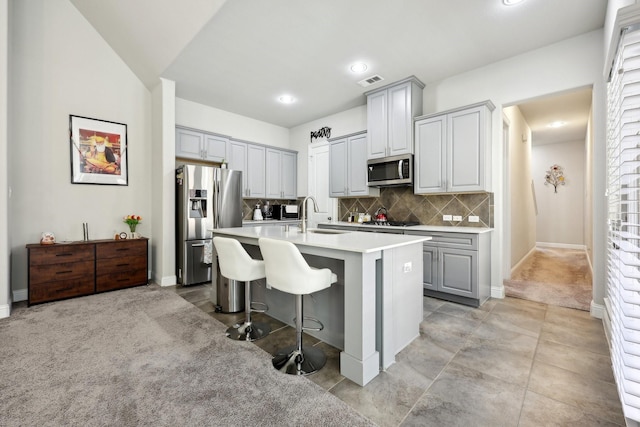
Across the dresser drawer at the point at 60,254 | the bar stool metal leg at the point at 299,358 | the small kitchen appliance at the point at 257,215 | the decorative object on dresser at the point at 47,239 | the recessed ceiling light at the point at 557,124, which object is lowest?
the bar stool metal leg at the point at 299,358

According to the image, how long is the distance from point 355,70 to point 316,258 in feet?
8.63

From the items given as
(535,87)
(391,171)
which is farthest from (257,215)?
(535,87)

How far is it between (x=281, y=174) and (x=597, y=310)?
4984 mm

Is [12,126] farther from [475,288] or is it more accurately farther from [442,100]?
[475,288]

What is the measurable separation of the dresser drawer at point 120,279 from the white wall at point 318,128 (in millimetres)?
3237

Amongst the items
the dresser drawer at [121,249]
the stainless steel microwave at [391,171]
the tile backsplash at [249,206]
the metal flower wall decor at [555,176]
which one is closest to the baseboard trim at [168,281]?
the dresser drawer at [121,249]

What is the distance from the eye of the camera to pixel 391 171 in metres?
4.02

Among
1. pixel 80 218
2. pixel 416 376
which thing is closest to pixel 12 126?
pixel 80 218

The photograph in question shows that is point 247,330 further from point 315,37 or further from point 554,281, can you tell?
point 554,281

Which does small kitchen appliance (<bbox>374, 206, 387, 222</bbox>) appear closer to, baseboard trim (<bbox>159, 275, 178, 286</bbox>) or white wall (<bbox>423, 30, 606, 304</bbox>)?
white wall (<bbox>423, 30, 606, 304</bbox>)

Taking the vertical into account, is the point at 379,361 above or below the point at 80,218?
below

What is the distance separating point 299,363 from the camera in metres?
1.92

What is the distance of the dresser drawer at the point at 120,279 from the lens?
362 cm

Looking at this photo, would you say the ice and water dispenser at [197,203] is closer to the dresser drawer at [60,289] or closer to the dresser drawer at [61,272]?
the dresser drawer at [61,272]
